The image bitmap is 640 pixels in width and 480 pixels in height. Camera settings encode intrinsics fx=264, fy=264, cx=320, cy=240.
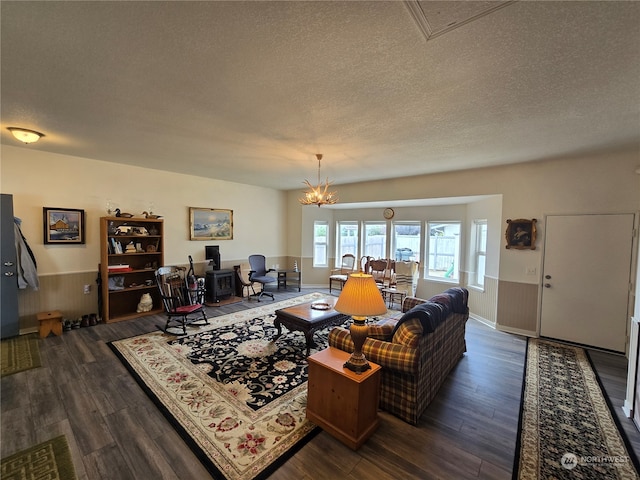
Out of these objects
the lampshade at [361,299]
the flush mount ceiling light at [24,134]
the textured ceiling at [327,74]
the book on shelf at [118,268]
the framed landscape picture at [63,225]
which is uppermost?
the textured ceiling at [327,74]

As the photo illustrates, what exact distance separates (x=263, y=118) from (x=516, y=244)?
442cm

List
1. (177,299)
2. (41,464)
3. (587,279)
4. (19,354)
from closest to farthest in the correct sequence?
(41,464) < (19,354) < (587,279) < (177,299)

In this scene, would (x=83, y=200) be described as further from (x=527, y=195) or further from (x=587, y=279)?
(x=587, y=279)

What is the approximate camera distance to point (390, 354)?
234cm

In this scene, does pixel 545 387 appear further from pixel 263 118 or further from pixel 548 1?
pixel 263 118

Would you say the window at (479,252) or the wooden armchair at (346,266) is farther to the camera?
the wooden armchair at (346,266)

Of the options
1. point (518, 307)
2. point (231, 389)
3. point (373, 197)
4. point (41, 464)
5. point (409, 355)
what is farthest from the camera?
point (373, 197)

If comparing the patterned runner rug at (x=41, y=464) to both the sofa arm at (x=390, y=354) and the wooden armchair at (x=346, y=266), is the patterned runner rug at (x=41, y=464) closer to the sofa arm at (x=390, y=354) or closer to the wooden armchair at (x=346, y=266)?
the sofa arm at (x=390, y=354)

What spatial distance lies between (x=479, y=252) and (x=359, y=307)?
4516mm

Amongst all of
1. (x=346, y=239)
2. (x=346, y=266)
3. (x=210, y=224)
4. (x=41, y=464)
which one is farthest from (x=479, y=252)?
(x=41, y=464)

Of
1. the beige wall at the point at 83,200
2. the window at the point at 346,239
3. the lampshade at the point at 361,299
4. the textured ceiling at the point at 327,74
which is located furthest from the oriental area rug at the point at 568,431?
the beige wall at the point at 83,200

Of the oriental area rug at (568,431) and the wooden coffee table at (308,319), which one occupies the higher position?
the wooden coffee table at (308,319)

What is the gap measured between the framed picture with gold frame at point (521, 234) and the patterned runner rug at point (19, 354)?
686 centimetres

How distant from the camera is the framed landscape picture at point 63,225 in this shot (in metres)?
4.25
